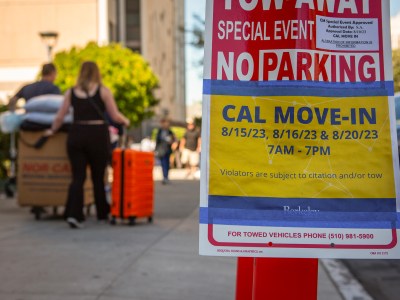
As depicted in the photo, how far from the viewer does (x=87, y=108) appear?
895 centimetres

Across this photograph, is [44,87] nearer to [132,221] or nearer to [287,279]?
[132,221]

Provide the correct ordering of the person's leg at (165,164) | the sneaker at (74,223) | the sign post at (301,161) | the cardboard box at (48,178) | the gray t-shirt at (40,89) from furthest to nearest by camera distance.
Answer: the person's leg at (165,164)
the gray t-shirt at (40,89)
the cardboard box at (48,178)
the sneaker at (74,223)
the sign post at (301,161)

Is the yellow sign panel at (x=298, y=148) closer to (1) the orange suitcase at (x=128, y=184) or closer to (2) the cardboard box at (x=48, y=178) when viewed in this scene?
(1) the orange suitcase at (x=128, y=184)

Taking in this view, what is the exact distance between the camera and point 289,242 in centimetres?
297

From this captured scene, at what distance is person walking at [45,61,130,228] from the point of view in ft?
29.2

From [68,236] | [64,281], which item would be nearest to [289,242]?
[64,281]

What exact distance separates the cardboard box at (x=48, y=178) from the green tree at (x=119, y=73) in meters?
28.0

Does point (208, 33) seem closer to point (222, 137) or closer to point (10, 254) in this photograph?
point (222, 137)

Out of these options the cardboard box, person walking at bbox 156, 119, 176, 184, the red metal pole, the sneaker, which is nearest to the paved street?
the red metal pole

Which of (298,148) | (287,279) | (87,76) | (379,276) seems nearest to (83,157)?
(87,76)

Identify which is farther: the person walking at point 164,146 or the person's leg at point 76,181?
the person walking at point 164,146

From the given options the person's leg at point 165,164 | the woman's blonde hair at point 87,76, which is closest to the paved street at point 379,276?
the woman's blonde hair at point 87,76

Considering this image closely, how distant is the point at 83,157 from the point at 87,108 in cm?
51

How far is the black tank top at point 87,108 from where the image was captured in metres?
8.95
